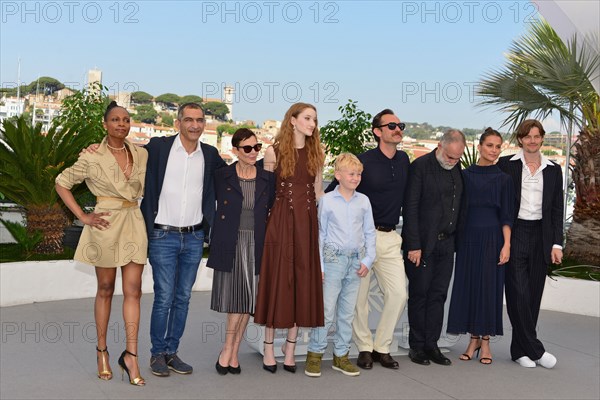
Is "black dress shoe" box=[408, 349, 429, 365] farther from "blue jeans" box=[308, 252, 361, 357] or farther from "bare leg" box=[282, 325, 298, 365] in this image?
"bare leg" box=[282, 325, 298, 365]

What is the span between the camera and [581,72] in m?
10.3

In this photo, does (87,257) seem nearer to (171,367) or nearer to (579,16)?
(171,367)

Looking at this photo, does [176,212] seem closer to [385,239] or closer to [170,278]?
[170,278]

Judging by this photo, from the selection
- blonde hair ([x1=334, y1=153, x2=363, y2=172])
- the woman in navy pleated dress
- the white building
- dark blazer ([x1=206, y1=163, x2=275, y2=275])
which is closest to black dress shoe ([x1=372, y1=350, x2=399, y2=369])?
the woman in navy pleated dress

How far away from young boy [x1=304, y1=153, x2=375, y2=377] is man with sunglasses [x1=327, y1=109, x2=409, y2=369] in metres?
0.25

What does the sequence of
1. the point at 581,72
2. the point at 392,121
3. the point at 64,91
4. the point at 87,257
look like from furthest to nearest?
the point at 64,91
the point at 581,72
the point at 392,121
the point at 87,257

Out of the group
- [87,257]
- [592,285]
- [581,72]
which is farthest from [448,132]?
[581,72]

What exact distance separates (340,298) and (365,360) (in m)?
0.55

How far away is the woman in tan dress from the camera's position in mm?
4883

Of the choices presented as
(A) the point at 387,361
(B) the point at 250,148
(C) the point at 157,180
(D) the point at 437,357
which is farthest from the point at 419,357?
(C) the point at 157,180

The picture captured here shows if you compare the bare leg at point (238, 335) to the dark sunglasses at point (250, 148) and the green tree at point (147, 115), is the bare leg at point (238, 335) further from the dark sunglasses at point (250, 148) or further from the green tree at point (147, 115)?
the green tree at point (147, 115)

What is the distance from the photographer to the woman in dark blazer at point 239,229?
5184 mm

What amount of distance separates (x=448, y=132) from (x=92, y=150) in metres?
2.60

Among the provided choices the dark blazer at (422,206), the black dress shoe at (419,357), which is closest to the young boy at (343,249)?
the dark blazer at (422,206)
